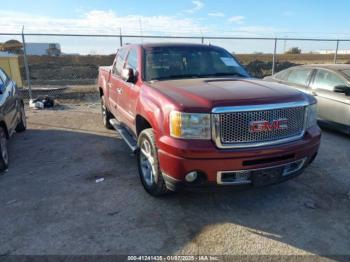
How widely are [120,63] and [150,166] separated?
2.61m

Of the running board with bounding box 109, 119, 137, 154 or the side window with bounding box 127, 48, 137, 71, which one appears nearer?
the running board with bounding box 109, 119, 137, 154

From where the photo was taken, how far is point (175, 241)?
10.7 ft

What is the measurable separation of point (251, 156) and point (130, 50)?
3.11 metres

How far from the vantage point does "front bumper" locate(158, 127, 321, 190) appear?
3285mm

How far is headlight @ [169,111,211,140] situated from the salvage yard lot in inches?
38.6

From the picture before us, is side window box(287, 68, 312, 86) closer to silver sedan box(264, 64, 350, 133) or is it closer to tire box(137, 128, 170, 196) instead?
silver sedan box(264, 64, 350, 133)

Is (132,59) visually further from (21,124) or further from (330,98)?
(330,98)

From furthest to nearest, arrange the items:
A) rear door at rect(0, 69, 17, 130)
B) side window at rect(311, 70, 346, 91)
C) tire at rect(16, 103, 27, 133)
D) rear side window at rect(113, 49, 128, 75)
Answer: tire at rect(16, 103, 27, 133) < side window at rect(311, 70, 346, 91) < rear side window at rect(113, 49, 128, 75) < rear door at rect(0, 69, 17, 130)

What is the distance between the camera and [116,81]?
5914 millimetres

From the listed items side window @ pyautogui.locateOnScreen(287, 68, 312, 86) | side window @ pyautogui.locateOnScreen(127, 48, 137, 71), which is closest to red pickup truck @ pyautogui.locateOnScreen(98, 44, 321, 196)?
side window @ pyautogui.locateOnScreen(127, 48, 137, 71)

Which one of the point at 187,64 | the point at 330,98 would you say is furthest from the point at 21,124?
the point at 330,98

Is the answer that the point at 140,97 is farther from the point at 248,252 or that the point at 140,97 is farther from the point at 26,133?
the point at 26,133

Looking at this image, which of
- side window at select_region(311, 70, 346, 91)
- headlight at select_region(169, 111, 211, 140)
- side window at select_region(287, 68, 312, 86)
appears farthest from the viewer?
side window at select_region(287, 68, 312, 86)

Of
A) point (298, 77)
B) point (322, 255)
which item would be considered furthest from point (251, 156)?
point (298, 77)
